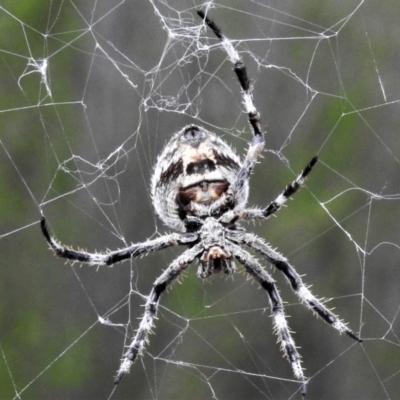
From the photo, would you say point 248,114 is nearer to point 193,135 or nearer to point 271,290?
point 193,135

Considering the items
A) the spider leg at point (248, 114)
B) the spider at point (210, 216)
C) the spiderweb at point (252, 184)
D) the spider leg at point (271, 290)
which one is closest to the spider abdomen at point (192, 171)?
the spider at point (210, 216)

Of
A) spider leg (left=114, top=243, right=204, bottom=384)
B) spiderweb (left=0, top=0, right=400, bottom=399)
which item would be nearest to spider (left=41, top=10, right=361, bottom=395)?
spider leg (left=114, top=243, right=204, bottom=384)

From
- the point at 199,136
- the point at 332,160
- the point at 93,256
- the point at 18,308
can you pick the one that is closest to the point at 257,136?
the point at 199,136

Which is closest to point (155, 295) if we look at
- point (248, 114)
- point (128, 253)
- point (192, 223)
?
point (128, 253)

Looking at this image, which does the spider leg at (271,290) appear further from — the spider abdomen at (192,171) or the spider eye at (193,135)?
the spider eye at (193,135)

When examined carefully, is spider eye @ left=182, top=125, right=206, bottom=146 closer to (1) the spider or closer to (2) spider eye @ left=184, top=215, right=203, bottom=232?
(1) the spider
